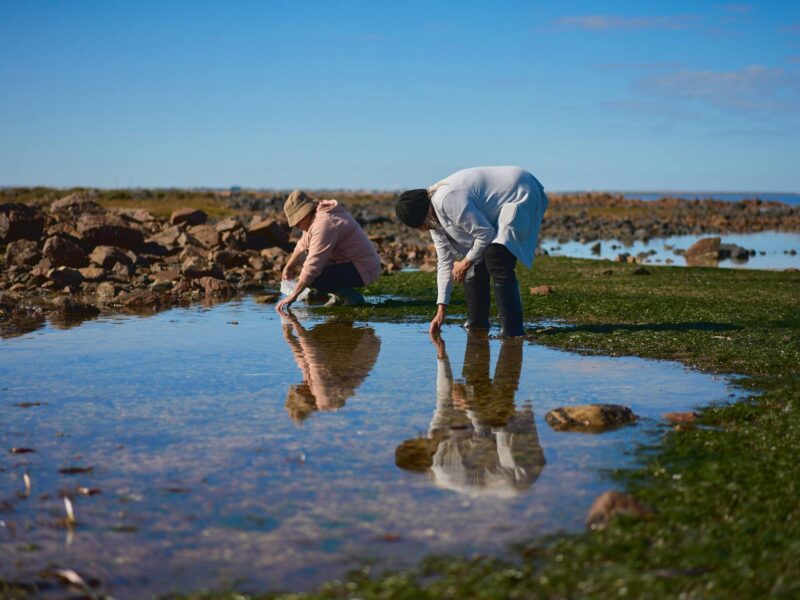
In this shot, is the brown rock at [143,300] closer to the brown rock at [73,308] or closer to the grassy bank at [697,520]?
the brown rock at [73,308]

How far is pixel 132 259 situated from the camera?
16656mm

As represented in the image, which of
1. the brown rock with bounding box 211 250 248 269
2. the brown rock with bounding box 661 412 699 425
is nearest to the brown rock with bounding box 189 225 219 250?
the brown rock with bounding box 211 250 248 269

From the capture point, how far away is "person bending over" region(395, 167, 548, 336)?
8.91 m

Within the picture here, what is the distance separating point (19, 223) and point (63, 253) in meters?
3.45

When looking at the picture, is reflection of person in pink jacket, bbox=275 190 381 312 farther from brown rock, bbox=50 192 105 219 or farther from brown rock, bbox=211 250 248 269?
brown rock, bbox=50 192 105 219

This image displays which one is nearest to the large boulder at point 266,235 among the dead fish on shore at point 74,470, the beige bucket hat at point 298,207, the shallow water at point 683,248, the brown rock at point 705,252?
the shallow water at point 683,248

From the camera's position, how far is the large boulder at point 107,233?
18.0 meters

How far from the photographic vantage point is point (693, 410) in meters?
6.18

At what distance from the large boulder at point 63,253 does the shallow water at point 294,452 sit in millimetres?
7566

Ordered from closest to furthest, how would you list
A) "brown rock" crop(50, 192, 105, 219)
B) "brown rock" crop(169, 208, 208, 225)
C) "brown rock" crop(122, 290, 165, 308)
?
"brown rock" crop(122, 290, 165, 308), "brown rock" crop(169, 208, 208, 225), "brown rock" crop(50, 192, 105, 219)

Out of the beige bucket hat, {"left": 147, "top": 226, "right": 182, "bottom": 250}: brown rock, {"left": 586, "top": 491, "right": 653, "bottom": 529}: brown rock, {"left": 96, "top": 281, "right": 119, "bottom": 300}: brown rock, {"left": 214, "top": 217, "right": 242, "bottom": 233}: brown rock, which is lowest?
{"left": 96, "top": 281, "right": 119, "bottom": 300}: brown rock

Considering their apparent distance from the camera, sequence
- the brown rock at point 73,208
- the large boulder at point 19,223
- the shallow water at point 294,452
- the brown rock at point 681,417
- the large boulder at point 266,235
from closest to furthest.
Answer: the shallow water at point 294,452, the brown rock at point 681,417, the large boulder at point 19,223, the large boulder at point 266,235, the brown rock at point 73,208

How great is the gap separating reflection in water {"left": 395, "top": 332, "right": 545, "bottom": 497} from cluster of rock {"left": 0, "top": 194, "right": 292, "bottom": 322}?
22.0 feet

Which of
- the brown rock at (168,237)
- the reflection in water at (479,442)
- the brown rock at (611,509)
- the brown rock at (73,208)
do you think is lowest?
the reflection in water at (479,442)
